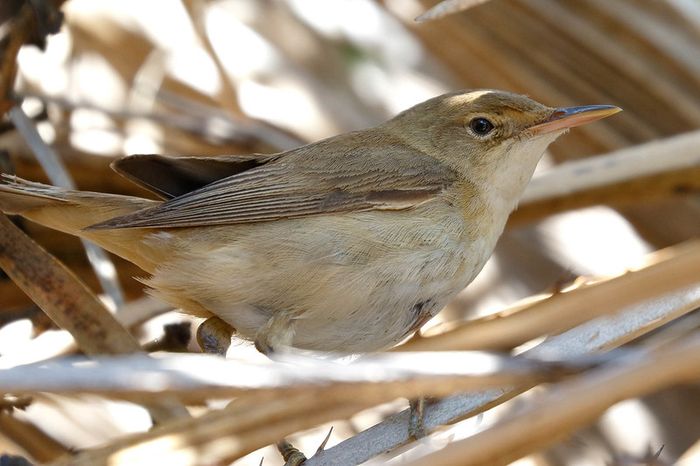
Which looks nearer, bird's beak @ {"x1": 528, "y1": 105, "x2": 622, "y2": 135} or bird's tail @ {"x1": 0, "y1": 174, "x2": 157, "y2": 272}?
bird's tail @ {"x1": 0, "y1": 174, "x2": 157, "y2": 272}

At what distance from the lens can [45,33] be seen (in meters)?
2.90

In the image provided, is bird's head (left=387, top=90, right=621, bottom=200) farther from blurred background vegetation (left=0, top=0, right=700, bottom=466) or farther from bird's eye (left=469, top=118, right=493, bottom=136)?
blurred background vegetation (left=0, top=0, right=700, bottom=466)

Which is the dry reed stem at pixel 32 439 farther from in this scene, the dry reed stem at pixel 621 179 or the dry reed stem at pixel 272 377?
the dry reed stem at pixel 272 377

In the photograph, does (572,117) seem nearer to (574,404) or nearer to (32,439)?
(574,404)

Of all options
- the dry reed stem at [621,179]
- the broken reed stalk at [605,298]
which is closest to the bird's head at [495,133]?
the dry reed stem at [621,179]

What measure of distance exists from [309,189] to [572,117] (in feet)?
2.63

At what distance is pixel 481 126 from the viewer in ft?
9.68

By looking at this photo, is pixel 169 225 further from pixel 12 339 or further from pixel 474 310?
pixel 474 310

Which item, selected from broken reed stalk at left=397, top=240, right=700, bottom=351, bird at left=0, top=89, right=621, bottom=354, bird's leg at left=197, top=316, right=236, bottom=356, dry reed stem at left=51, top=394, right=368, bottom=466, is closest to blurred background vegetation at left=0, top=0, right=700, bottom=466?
bird's leg at left=197, top=316, right=236, bottom=356

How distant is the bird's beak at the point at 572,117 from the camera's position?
2684 millimetres

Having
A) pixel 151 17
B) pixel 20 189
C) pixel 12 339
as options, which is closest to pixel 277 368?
pixel 20 189

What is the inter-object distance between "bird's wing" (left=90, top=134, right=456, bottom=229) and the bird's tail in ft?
0.53

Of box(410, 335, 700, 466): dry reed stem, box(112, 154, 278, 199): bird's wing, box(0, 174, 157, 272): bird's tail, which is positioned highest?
box(112, 154, 278, 199): bird's wing

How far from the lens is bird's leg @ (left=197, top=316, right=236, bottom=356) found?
8.95 feet
